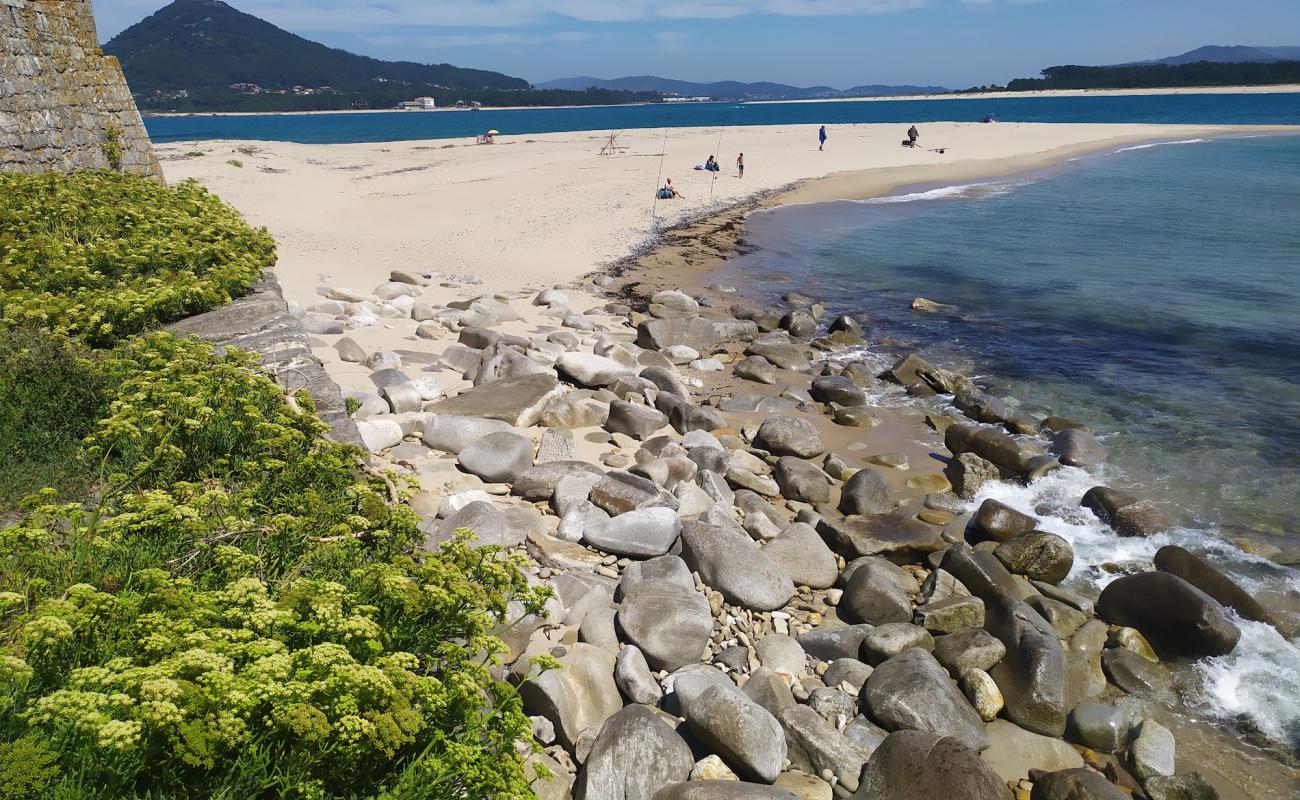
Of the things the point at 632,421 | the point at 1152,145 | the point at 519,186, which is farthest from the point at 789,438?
the point at 1152,145

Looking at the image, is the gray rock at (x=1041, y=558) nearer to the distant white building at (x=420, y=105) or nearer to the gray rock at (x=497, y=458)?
the gray rock at (x=497, y=458)

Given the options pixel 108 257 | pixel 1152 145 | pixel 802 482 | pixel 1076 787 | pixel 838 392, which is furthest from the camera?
pixel 1152 145

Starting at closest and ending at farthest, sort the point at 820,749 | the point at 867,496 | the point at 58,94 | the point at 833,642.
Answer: the point at 820,749 < the point at 833,642 < the point at 867,496 < the point at 58,94

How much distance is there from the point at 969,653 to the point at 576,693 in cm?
311

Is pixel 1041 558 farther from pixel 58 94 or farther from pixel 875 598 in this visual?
pixel 58 94

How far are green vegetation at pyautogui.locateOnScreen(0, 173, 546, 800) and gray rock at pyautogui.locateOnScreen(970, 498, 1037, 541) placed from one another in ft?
17.2

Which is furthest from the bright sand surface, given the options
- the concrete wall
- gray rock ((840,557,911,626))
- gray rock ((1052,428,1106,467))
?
gray rock ((1052,428,1106,467))

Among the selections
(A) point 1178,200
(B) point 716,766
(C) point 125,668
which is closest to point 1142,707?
(B) point 716,766

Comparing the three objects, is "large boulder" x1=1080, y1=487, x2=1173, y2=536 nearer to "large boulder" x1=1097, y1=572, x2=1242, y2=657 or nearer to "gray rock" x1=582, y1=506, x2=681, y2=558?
"large boulder" x1=1097, y1=572, x2=1242, y2=657

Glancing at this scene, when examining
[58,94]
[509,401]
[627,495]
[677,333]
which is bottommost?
[677,333]

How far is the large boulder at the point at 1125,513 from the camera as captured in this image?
788 cm

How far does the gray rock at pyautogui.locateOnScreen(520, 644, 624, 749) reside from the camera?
440 centimetres

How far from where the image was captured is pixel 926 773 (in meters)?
4.34

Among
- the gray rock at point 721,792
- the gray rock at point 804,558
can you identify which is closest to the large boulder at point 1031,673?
the gray rock at point 804,558
